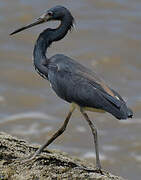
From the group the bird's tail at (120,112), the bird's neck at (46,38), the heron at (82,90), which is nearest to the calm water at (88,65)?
the bird's neck at (46,38)

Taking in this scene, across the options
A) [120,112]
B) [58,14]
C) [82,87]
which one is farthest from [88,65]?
[120,112]

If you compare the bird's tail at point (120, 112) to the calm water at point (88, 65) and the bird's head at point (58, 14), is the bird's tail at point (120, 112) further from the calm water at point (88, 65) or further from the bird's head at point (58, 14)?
the calm water at point (88, 65)

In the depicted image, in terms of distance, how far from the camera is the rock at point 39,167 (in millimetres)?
5180

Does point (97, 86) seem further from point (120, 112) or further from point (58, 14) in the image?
point (58, 14)

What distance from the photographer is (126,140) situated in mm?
11367

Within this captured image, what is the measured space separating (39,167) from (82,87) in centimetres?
87

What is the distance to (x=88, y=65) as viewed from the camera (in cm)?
1349

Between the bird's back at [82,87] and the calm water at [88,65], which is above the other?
the calm water at [88,65]

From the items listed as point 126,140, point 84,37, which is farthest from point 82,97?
point 84,37

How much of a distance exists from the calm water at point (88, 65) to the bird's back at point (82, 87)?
15.5ft

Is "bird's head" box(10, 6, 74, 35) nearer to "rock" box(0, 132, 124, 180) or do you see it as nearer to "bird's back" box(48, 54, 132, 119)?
"bird's back" box(48, 54, 132, 119)

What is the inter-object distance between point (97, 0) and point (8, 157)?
11.6 m

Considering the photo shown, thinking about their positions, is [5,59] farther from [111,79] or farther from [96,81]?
[96,81]

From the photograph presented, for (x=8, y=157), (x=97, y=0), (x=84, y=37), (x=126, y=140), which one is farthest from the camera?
(x=97, y=0)
